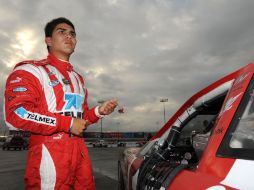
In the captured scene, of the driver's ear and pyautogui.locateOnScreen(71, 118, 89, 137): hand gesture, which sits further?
the driver's ear

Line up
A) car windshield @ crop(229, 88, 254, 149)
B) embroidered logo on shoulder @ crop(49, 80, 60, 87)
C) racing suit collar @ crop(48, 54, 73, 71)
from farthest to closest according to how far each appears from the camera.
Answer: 1. racing suit collar @ crop(48, 54, 73, 71)
2. embroidered logo on shoulder @ crop(49, 80, 60, 87)
3. car windshield @ crop(229, 88, 254, 149)

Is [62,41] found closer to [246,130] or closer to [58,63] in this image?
[58,63]

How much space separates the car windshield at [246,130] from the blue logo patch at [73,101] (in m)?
1.32

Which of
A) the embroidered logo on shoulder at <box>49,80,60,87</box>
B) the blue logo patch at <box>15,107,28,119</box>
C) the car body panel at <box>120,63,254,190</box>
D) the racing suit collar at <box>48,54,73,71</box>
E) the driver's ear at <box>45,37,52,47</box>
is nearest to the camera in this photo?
the car body panel at <box>120,63,254,190</box>

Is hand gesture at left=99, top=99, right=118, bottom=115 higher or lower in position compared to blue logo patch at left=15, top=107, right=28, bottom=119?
higher

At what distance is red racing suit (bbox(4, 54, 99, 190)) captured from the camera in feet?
7.80

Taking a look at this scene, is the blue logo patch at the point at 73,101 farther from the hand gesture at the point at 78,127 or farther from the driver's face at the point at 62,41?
the driver's face at the point at 62,41

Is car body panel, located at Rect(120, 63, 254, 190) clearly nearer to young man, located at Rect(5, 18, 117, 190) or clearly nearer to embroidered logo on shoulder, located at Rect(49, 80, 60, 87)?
young man, located at Rect(5, 18, 117, 190)

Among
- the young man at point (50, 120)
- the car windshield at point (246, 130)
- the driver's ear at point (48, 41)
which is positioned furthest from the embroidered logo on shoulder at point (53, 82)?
the car windshield at point (246, 130)

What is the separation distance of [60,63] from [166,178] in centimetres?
131

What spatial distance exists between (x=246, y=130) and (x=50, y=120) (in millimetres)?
1289

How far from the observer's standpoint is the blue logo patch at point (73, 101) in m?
2.63

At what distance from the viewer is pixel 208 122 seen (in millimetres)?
3410

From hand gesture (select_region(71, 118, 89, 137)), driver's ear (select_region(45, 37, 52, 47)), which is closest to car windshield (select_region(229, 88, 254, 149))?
hand gesture (select_region(71, 118, 89, 137))
